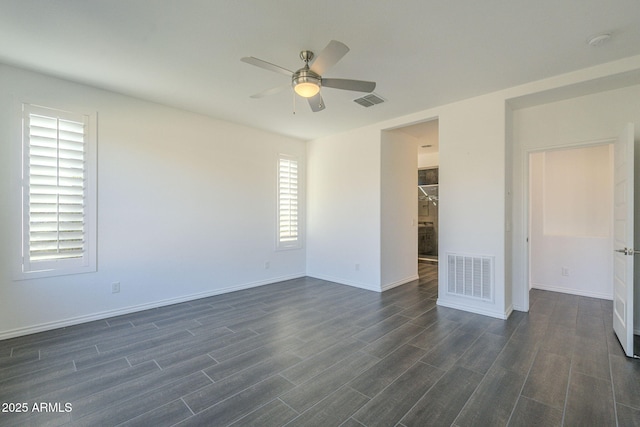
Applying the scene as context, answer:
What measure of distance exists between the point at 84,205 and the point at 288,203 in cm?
314

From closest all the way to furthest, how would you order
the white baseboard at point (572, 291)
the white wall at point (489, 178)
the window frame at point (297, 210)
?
1. the white wall at point (489, 178)
2. the white baseboard at point (572, 291)
3. the window frame at point (297, 210)

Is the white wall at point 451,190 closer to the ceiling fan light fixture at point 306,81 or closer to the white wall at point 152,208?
the white wall at point 152,208

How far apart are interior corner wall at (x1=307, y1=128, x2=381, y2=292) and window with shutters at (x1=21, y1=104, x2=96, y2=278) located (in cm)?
A: 356

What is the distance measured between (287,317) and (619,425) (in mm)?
2925

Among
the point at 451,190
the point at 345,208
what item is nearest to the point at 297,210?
the point at 345,208

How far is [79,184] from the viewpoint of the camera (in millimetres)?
3348

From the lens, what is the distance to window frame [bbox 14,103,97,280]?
3023 mm

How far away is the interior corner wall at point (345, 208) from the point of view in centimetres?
490

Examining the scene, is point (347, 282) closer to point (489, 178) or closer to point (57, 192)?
point (489, 178)

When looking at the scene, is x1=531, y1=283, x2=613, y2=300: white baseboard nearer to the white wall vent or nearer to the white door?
the white door

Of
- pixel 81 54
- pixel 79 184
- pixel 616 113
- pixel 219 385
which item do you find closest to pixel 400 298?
pixel 219 385

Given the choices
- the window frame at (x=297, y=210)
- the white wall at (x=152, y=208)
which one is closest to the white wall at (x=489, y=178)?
the window frame at (x=297, y=210)

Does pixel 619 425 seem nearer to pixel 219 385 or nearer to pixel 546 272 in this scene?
pixel 219 385

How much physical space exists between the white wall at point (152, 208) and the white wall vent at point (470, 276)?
3.04m
